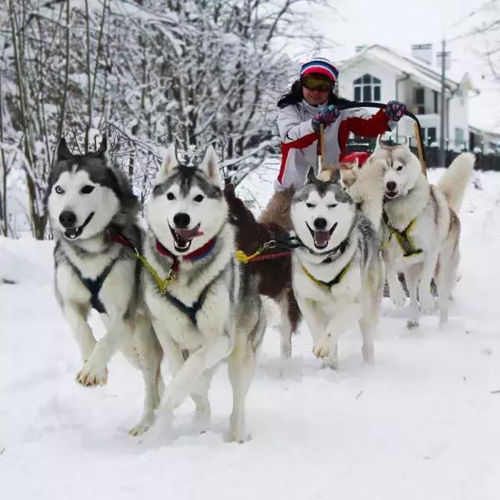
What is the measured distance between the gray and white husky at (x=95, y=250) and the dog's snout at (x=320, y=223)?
47.3 inches

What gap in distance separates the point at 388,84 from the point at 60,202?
36.7 meters

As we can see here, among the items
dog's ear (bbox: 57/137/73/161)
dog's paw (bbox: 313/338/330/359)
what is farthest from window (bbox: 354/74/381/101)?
dog's ear (bbox: 57/137/73/161)

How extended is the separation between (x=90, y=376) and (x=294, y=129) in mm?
3039

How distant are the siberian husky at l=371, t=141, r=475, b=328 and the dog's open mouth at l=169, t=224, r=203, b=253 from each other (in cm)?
256

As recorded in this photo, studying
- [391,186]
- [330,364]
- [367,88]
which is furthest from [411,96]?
[330,364]

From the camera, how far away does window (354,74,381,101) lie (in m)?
37.9

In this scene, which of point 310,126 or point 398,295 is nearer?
point 310,126

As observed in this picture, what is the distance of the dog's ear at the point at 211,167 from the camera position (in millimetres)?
3289

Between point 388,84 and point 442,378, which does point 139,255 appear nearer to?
point 442,378

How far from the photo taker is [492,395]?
12.5 ft

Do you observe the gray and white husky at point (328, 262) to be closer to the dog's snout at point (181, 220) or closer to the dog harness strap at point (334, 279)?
the dog harness strap at point (334, 279)

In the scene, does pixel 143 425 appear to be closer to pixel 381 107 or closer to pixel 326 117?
pixel 326 117

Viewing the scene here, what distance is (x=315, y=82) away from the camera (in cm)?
564

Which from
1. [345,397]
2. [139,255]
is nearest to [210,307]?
[139,255]
